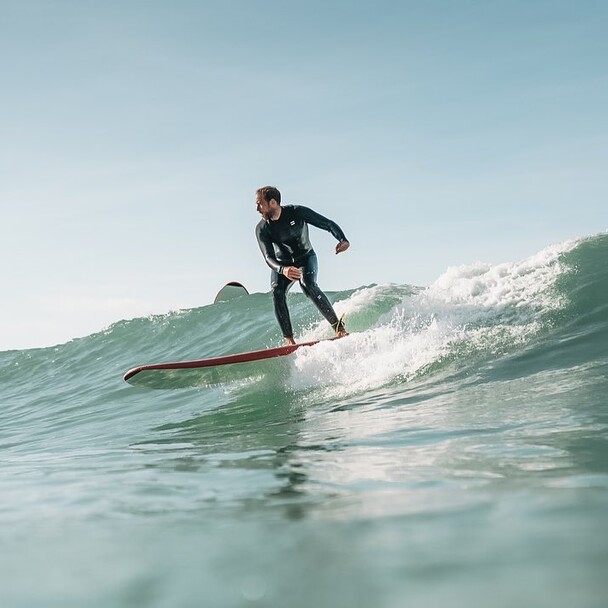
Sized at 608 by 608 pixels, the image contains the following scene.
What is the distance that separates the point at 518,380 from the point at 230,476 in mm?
3413

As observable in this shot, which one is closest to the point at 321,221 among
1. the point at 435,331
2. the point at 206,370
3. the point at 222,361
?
the point at 435,331

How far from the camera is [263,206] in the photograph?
797cm

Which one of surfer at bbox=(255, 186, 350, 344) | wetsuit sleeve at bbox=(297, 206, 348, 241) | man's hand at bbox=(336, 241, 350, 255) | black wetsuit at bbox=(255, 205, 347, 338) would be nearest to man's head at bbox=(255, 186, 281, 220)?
surfer at bbox=(255, 186, 350, 344)

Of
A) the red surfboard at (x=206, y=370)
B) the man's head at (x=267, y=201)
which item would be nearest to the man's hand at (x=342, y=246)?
the man's head at (x=267, y=201)

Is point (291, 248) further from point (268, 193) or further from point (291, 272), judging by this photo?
point (268, 193)

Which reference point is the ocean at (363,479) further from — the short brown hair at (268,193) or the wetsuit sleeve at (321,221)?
the short brown hair at (268,193)

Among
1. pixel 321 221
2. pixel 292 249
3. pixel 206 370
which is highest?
pixel 321 221

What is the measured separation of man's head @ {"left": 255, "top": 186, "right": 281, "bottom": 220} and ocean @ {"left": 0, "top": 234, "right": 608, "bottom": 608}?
169cm

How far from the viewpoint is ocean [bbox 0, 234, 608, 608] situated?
1850 mm

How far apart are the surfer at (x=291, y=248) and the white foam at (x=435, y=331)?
1.49 feet

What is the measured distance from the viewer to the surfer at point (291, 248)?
815cm

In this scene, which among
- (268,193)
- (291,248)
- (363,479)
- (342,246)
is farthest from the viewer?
(291,248)

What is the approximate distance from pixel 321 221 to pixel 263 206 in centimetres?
78

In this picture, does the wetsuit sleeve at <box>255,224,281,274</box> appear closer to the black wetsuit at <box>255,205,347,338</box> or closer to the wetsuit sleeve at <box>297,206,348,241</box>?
the black wetsuit at <box>255,205,347,338</box>
